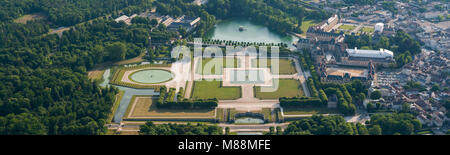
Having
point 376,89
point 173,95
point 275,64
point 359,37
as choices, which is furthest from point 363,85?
point 173,95

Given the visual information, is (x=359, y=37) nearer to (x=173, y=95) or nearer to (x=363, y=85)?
(x=363, y=85)

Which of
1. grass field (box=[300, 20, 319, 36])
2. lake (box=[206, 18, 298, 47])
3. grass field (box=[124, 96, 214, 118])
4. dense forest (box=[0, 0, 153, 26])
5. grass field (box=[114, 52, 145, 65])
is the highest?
dense forest (box=[0, 0, 153, 26])

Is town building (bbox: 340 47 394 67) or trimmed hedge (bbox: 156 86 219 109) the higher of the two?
town building (bbox: 340 47 394 67)

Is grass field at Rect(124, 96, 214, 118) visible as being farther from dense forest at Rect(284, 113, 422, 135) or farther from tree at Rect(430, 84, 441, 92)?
tree at Rect(430, 84, 441, 92)

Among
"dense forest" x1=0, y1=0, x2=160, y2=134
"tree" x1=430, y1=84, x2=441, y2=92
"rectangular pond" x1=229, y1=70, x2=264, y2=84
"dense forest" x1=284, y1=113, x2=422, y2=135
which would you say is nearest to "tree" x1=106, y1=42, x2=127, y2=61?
"dense forest" x1=0, y1=0, x2=160, y2=134

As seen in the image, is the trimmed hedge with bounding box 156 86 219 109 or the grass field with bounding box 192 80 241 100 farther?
the grass field with bounding box 192 80 241 100

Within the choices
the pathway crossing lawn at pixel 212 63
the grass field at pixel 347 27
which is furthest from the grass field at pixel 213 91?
the grass field at pixel 347 27
